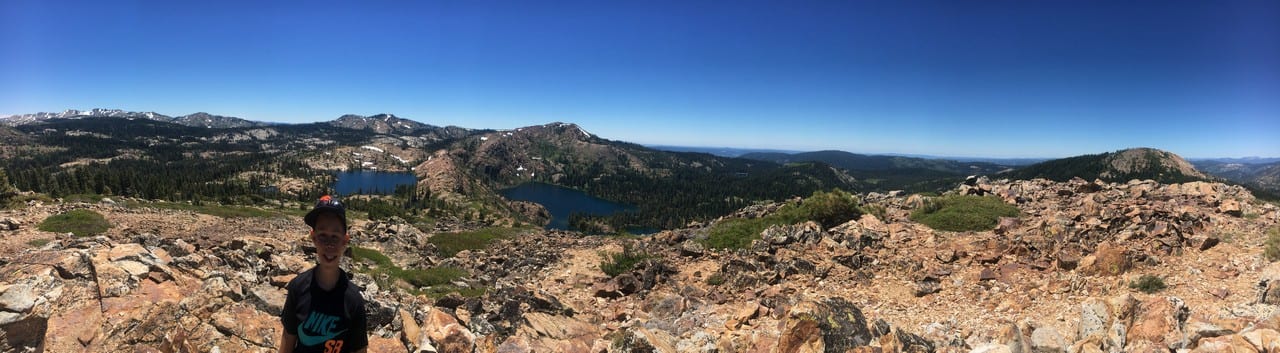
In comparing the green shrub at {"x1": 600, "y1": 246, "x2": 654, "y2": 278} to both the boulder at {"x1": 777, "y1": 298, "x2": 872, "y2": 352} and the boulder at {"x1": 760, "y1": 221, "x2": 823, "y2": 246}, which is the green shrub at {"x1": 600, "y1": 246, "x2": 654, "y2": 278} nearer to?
the boulder at {"x1": 760, "y1": 221, "x2": 823, "y2": 246}

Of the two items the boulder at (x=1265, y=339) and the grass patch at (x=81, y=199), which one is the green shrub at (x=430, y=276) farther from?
the grass patch at (x=81, y=199)

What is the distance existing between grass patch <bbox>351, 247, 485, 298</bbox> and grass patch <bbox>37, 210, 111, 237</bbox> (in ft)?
38.5

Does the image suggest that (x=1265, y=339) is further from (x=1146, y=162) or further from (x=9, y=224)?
(x=1146, y=162)

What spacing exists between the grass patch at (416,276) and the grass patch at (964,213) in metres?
20.7

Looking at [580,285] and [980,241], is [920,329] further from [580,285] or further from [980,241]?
[580,285]

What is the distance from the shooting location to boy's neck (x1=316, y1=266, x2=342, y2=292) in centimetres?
396

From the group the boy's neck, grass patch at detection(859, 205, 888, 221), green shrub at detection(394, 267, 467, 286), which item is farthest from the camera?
grass patch at detection(859, 205, 888, 221)

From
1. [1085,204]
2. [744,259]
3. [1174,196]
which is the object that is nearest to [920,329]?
[744,259]

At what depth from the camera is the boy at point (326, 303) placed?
3.77 m

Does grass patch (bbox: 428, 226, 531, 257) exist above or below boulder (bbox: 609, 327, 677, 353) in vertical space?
below

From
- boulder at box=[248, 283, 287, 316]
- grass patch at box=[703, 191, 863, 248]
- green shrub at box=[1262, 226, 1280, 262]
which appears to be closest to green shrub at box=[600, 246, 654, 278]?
grass patch at box=[703, 191, 863, 248]

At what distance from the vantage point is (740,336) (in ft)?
37.3

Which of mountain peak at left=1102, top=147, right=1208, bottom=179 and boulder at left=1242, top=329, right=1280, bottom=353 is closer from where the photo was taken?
boulder at left=1242, top=329, right=1280, bottom=353

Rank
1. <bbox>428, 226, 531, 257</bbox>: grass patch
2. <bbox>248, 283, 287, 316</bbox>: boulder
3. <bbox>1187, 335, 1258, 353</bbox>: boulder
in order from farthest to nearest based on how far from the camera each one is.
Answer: <bbox>428, 226, 531, 257</bbox>: grass patch
<bbox>248, 283, 287, 316</bbox>: boulder
<bbox>1187, 335, 1258, 353</bbox>: boulder
